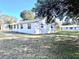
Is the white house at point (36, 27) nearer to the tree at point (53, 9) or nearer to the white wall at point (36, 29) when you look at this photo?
the white wall at point (36, 29)

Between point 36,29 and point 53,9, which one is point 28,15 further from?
point 53,9

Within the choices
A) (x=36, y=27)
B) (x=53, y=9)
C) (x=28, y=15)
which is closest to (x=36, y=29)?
(x=36, y=27)

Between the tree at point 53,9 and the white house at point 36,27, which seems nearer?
the tree at point 53,9

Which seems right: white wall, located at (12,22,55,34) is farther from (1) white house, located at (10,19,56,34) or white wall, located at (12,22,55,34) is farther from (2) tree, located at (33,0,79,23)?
(2) tree, located at (33,0,79,23)

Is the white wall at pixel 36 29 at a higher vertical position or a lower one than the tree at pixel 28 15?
lower

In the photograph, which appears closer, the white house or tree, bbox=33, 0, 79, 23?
tree, bbox=33, 0, 79, 23

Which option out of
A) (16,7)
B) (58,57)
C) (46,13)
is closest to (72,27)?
(16,7)

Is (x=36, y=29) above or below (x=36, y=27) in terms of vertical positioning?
below

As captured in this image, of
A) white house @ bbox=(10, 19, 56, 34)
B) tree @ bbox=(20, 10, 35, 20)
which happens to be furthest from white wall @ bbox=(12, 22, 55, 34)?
tree @ bbox=(20, 10, 35, 20)

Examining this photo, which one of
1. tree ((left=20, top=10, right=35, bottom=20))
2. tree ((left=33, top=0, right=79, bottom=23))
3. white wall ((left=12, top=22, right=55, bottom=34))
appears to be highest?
tree ((left=20, top=10, right=35, bottom=20))

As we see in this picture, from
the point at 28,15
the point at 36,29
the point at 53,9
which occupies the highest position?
the point at 28,15

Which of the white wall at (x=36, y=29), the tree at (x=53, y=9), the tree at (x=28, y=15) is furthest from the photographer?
the tree at (x=28, y=15)

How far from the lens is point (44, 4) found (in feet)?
42.6

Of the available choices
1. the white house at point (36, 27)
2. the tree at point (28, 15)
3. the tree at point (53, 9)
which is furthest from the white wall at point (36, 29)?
the tree at point (28, 15)
